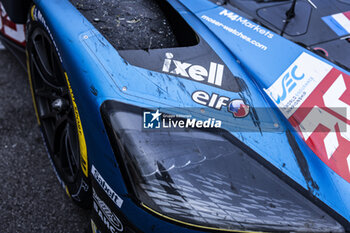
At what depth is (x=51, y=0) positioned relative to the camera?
1.53m

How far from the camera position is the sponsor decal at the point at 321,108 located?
1190 mm

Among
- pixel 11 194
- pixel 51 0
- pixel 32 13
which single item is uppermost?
pixel 51 0

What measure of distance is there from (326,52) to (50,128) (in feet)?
4.54

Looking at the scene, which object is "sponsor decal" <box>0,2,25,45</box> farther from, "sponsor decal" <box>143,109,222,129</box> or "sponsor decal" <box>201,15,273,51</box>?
"sponsor decal" <box>143,109,222,129</box>

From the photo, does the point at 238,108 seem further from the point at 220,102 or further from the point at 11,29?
the point at 11,29

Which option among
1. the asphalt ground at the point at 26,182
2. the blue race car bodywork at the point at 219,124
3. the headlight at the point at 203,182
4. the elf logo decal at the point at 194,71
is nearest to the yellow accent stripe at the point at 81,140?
the blue race car bodywork at the point at 219,124

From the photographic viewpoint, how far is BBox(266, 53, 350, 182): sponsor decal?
1.19 meters

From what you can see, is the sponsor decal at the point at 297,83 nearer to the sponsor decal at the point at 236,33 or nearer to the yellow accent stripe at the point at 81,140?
the sponsor decal at the point at 236,33

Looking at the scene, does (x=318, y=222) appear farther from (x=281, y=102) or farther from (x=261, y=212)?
(x=281, y=102)

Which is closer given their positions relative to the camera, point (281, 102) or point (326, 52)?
point (281, 102)

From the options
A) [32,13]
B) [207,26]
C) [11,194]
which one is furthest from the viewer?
[11,194]

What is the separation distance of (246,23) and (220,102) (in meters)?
0.45

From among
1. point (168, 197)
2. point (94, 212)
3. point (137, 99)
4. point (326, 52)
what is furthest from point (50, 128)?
point (326, 52)

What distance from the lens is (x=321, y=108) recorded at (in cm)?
127
